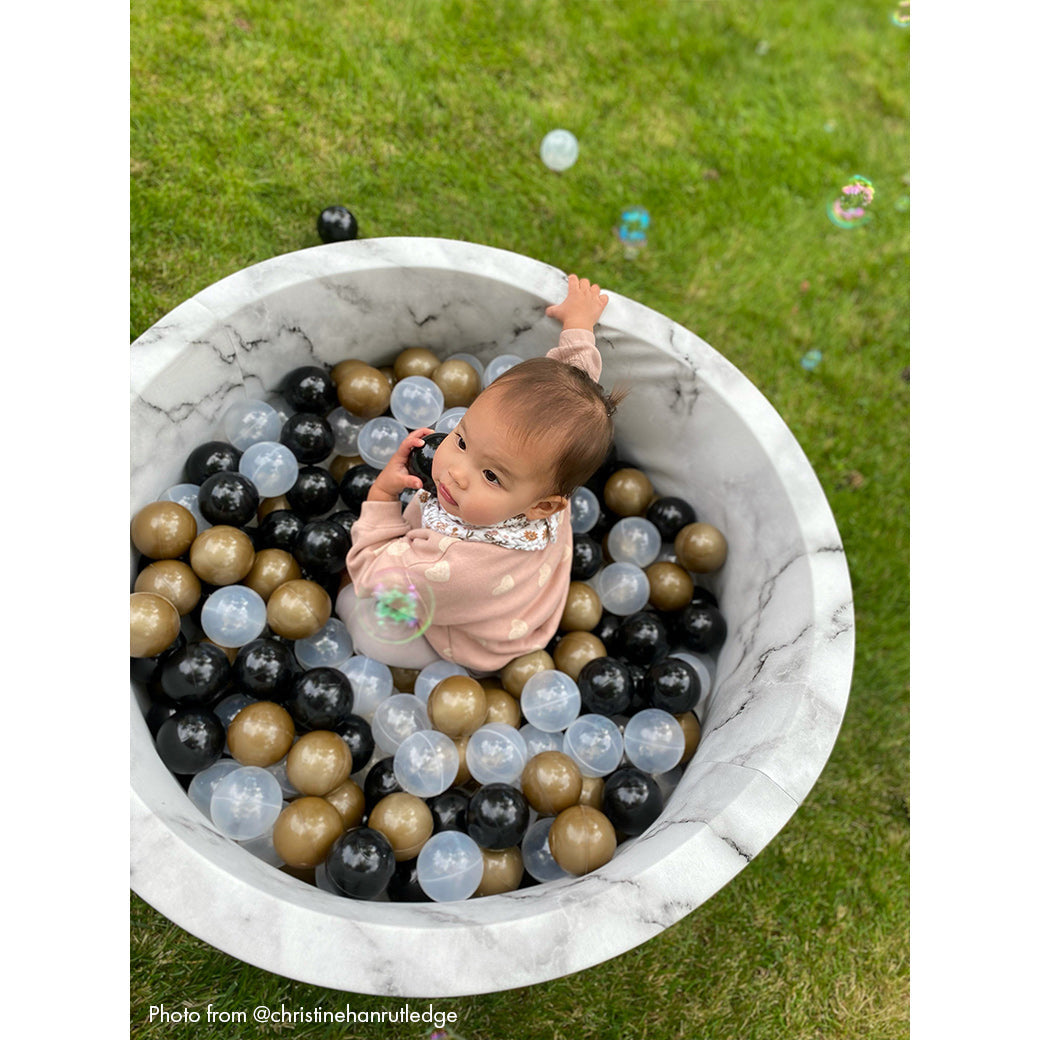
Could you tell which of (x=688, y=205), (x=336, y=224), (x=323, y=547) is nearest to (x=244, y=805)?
(x=323, y=547)

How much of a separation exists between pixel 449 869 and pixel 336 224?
1.93m

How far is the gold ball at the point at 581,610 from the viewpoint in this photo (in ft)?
7.60

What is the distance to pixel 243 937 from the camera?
5.03 feet

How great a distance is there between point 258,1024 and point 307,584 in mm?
1011

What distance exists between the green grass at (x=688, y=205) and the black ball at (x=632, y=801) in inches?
21.4

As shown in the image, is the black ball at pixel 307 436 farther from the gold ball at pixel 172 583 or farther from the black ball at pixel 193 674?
the black ball at pixel 193 674

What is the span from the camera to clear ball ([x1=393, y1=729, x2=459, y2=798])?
1.97m

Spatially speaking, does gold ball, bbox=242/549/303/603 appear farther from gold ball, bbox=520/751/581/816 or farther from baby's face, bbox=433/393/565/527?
gold ball, bbox=520/751/581/816

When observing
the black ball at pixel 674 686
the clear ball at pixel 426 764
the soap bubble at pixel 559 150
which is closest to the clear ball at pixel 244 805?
the clear ball at pixel 426 764

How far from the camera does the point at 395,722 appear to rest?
6.81 ft

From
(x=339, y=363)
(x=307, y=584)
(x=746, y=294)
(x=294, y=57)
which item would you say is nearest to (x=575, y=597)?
(x=307, y=584)

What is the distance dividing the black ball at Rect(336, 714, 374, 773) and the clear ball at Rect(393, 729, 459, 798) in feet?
0.32

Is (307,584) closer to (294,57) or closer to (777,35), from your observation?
(294,57)

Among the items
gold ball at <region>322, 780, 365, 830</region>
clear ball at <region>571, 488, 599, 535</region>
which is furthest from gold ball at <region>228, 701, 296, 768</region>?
clear ball at <region>571, 488, 599, 535</region>
